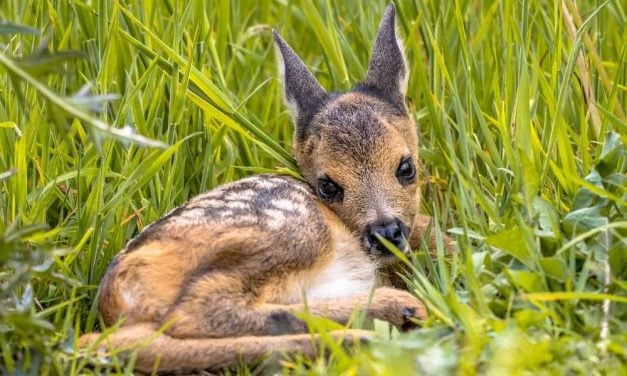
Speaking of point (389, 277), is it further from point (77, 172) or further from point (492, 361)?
point (492, 361)

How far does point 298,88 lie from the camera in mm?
6570

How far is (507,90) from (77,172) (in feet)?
6.75

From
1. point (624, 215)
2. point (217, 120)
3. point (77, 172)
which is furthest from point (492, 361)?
point (217, 120)

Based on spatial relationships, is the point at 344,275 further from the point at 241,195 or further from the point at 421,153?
the point at 421,153

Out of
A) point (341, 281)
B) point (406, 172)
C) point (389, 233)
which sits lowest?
point (341, 281)

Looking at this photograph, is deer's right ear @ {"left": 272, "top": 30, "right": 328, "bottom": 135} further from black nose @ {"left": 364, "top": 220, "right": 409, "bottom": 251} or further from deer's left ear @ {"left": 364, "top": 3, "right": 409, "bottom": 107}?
black nose @ {"left": 364, "top": 220, "right": 409, "bottom": 251}

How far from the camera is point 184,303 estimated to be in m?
4.73

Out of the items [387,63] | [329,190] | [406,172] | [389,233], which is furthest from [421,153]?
[389,233]

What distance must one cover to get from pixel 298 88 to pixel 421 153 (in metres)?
0.76

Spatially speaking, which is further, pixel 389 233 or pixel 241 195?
pixel 389 233

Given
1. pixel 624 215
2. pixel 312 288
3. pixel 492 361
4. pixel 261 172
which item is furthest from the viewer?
pixel 261 172

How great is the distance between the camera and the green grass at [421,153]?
14.1ft

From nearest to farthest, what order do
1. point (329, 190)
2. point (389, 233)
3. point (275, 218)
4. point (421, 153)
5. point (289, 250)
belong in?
1. point (289, 250)
2. point (275, 218)
3. point (389, 233)
4. point (329, 190)
5. point (421, 153)

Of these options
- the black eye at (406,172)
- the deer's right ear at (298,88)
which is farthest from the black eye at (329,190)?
the deer's right ear at (298,88)
